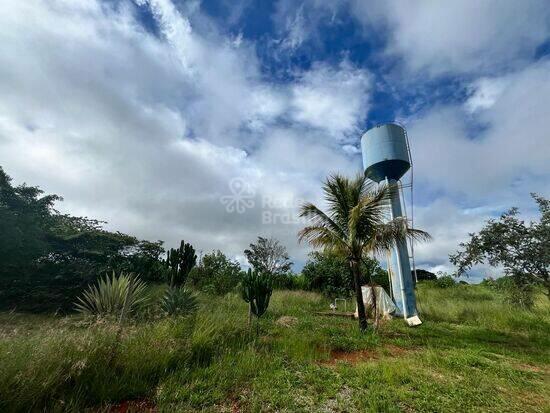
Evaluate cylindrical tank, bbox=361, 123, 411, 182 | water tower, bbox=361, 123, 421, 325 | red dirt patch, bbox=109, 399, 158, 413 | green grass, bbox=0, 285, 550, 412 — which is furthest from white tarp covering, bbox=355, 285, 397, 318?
red dirt patch, bbox=109, 399, 158, 413

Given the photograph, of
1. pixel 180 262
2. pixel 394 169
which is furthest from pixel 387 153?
pixel 180 262

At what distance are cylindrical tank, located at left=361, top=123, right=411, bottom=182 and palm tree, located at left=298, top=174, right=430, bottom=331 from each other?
220 inches

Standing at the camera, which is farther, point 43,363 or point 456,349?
point 456,349

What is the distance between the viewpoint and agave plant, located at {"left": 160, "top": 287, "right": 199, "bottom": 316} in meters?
8.55

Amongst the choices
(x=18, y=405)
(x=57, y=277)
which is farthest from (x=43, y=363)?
(x=57, y=277)

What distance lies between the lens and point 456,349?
7.96m

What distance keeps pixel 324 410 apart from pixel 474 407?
92.3 inches

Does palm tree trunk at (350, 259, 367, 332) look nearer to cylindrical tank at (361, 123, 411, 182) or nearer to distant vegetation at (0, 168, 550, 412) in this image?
distant vegetation at (0, 168, 550, 412)

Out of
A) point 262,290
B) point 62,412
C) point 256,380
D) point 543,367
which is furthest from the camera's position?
point 262,290

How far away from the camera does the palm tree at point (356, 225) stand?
34.2ft

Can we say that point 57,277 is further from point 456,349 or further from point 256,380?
point 456,349

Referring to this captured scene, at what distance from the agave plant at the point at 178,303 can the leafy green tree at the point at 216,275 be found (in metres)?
8.05

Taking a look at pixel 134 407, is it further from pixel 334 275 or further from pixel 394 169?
pixel 334 275

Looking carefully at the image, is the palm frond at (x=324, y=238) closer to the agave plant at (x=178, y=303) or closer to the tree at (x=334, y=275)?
the agave plant at (x=178, y=303)
